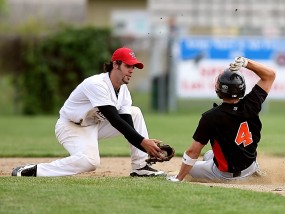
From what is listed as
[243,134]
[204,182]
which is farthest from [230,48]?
[243,134]

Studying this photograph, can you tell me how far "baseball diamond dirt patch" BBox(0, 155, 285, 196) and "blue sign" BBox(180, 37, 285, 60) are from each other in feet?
36.5

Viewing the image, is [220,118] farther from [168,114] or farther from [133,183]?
[168,114]

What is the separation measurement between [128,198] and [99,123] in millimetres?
2529

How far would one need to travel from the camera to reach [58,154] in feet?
43.0

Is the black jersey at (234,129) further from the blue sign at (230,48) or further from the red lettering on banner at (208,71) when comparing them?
the blue sign at (230,48)

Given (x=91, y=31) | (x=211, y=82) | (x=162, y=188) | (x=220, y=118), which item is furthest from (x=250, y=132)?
(x=91, y=31)

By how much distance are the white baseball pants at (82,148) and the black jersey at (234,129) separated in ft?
4.22

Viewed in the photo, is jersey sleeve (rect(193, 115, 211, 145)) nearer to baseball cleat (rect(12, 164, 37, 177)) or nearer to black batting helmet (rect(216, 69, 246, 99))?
black batting helmet (rect(216, 69, 246, 99))

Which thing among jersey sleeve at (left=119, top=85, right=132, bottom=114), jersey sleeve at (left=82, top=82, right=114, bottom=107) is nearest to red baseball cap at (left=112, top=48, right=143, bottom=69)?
jersey sleeve at (left=82, top=82, right=114, bottom=107)

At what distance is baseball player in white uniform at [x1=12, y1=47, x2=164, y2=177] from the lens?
8844 millimetres

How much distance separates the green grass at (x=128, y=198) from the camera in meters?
6.84

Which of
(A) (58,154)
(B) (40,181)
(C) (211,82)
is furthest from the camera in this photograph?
(C) (211,82)

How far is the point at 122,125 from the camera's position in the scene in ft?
28.7

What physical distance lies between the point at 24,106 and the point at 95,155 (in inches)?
609
